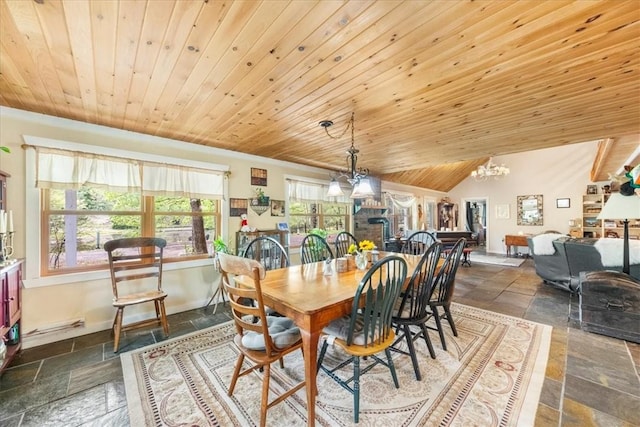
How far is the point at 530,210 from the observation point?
871 cm

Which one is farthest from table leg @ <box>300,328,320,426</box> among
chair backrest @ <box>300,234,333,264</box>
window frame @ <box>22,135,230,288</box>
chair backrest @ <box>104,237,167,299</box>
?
window frame @ <box>22,135,230,288</box>

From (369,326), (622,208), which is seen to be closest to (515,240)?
(622,208)

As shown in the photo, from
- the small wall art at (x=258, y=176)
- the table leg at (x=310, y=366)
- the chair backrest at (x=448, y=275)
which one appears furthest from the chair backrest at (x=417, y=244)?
the table leg at (x=310, y=366)

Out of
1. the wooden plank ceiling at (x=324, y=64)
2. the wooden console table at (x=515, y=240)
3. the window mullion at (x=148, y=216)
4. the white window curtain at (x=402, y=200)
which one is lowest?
the wooden console table at (x=515, y=240)

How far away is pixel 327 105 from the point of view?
7.80 ft

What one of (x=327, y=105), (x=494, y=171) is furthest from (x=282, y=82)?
(x=494, y=171)

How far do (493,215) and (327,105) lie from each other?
9.51 metres

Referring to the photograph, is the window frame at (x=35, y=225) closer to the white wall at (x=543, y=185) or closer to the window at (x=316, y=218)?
the window at (x=316, y=218)

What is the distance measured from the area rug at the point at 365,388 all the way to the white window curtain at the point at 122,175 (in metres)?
1.86

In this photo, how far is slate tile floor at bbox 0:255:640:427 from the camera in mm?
1651

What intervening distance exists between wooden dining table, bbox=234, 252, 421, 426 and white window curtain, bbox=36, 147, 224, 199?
6.65ft

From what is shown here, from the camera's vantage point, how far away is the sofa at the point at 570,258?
3.59m

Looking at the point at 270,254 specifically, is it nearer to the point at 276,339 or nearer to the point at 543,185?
the point at 276,339

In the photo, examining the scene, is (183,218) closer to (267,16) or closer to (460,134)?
(267,16)
